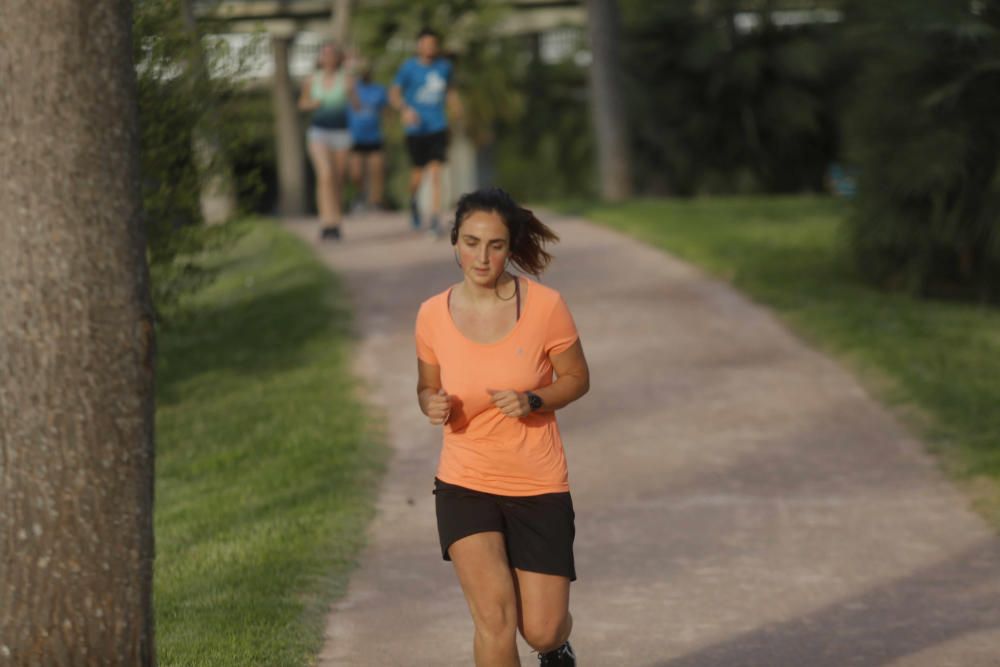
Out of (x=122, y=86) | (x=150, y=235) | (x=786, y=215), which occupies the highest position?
(x=122, y=86)

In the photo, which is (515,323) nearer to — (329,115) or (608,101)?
(329,115)

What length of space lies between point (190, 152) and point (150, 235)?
594 mm

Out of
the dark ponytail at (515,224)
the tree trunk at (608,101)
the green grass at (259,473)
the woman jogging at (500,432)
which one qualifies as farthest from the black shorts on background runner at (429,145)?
the woman jogging at (500,432)

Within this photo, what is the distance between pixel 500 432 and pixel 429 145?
11081 millimetres

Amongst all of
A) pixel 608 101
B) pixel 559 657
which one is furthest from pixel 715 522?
pixel 608 101

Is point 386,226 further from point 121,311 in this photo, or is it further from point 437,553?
point 121,311

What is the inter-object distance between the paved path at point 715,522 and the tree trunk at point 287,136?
599 inches

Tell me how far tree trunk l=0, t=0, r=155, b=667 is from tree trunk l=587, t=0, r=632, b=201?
54.0ft

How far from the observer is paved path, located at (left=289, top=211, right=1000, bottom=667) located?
6.18 metres

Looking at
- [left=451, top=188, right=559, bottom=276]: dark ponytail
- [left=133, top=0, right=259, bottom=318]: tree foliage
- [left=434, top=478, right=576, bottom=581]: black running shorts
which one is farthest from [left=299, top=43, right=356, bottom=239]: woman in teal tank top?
[left=434, top=478, right=576, bottom=581]: black running shorts

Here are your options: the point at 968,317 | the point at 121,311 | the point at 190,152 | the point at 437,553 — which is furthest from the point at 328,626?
the point at 968,317

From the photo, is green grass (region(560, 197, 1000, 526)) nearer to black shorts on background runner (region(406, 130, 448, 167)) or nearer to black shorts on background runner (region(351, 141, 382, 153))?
black shorts on background runner (region(406, 130, 448, 167))

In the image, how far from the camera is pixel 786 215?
Answer: 61.8ft

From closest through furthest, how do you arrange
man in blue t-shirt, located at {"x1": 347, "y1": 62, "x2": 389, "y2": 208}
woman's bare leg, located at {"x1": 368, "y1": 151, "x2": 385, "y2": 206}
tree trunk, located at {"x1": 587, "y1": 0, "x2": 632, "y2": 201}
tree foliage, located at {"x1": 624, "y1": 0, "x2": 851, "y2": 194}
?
man in blue t-shirt, located at {"x1": 347, "y1": 62, "x2": 389, "y2": 208}, woman's bare leg, located at {"x1": 368, "y1": 151, "x2": 385, "y2": 206}, tree trunk, located at {"x1": 587, "y1": 0, "x2": 632, "y2": 201}, tree foliage, located at {"x1": 624, "y1": 0, "x2": 851, "y2": 194}
